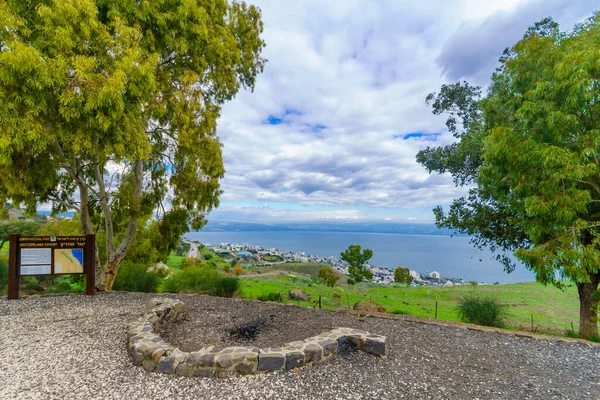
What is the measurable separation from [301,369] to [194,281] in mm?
6690

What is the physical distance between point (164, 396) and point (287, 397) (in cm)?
131

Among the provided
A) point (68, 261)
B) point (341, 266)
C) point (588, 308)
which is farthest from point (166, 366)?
point (341, 266)

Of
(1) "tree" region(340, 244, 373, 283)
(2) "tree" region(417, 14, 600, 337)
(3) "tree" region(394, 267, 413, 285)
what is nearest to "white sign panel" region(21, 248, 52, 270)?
(2) "tree" region(417, 14, 600, 337)

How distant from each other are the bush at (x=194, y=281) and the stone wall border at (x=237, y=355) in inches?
185

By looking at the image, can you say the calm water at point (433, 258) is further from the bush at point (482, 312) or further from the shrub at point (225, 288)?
the shrub at point (225, 288)

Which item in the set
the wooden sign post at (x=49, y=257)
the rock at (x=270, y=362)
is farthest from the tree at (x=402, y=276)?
the wooden sign post at (x=49, y=257)

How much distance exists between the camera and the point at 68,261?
21.6ft

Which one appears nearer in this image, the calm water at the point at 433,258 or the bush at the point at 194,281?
the bush at the point at 194,281

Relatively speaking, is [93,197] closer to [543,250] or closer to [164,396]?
[164,396]

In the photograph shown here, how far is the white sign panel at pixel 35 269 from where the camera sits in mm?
6270

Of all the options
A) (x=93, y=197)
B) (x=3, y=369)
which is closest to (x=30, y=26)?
(x=93, y=197)

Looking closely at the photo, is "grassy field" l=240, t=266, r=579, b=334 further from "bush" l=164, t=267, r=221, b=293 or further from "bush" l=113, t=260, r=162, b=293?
"bush" l=113, t=260, r=162, b=293

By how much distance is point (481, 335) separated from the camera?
4.98 m

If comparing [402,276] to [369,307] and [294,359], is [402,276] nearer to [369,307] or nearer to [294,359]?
[369,307]
